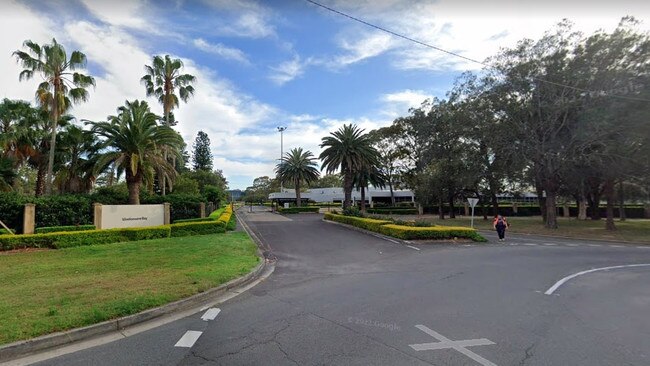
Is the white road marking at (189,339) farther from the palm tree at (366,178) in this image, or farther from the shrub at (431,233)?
the palm tree at (366,178)

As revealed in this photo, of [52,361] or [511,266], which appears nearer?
[52,361]

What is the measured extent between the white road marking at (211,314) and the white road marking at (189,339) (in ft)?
2.07

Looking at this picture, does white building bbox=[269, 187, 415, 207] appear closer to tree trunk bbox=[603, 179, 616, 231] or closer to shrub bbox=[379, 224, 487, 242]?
tree trunk bbox=[603, 179, 616, 231]

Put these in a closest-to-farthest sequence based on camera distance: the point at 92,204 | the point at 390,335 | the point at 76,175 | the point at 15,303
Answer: the point at 390,335, the point at 15,303, the point at 92,204, the point at 76,175

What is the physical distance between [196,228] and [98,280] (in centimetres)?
1233

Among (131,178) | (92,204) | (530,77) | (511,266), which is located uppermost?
(530,77)

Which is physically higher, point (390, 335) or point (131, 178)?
point (131, 178)

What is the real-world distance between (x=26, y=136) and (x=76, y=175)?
4.10 metres

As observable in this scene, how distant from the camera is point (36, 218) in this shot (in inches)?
768

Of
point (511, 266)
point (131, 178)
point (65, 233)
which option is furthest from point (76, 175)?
point (511, 266)

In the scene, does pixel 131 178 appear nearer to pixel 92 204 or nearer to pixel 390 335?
pixel 92 204

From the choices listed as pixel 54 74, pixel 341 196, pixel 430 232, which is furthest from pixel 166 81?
pixel 341 196

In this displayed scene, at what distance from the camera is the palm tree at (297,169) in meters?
58.5

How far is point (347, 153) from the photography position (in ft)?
135
